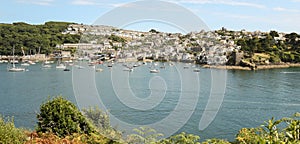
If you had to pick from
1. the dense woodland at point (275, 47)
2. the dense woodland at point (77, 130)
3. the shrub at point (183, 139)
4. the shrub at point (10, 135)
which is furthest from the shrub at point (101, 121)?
the dense woodland at point (275, 47)

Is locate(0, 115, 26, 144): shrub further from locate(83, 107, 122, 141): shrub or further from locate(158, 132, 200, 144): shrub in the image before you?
locate(158, 132, 200, 144): shrub

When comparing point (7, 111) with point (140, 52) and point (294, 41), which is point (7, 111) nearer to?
point (140, 52)

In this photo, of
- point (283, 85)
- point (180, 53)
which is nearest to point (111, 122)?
point (180, 53)

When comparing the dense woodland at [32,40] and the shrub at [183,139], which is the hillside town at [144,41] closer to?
the shrub at [183,139]

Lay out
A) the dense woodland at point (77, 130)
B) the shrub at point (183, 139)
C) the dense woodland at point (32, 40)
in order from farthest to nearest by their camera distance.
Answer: the dense woodland at point (32, 40) → the dense woodland at point (77, 130) → the shrub at point (183, 139)

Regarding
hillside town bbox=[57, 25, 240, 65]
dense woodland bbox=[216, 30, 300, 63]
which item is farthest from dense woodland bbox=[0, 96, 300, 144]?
dense woodland bbox=[216, 30, 300, 63]

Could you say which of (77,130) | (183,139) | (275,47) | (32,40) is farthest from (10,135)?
(32,40)

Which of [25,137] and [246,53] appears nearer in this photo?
[25,137]

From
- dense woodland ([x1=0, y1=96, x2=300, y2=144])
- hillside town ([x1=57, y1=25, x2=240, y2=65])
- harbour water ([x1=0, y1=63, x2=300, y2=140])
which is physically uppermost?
hillside town ([x1=57, y1=25, x2=240, y2=65])
